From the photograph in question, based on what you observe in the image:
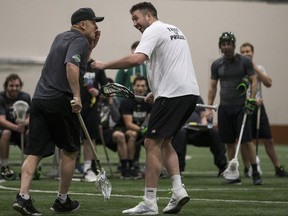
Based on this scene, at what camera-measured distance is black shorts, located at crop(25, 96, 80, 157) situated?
877cm

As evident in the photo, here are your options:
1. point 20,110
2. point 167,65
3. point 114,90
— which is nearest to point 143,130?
point 20,110

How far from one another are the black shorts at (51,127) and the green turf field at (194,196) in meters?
0.61

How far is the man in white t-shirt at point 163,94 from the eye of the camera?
349 inches

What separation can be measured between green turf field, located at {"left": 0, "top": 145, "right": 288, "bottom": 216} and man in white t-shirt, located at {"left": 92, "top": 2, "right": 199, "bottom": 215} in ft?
0.95

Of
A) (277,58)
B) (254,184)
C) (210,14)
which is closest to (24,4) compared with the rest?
(210,14)

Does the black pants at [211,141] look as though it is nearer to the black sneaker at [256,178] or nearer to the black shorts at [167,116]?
the black sneaker at [256,178]

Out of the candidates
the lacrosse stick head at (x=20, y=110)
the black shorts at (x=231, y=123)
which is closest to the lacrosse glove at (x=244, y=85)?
the black shorts at (x=231, y=123)

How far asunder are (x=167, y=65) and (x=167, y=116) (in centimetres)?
48

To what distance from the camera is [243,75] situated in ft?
42.4

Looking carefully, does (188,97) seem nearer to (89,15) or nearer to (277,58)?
(89,15)

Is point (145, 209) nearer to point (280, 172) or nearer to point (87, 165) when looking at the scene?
point (87, 165)

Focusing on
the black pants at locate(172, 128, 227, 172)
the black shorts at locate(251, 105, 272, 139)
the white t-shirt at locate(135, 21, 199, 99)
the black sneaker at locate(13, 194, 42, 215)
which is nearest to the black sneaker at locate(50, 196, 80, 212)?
the black sneaker at locate(13, 194, 42, 215)

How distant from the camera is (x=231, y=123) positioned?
13133 millimetres

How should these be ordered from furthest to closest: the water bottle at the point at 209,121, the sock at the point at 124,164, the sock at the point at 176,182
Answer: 1. the sock at the point at 124,164
2. the water bottle at the point at 209,121
3. the sock at the point at 176,182
